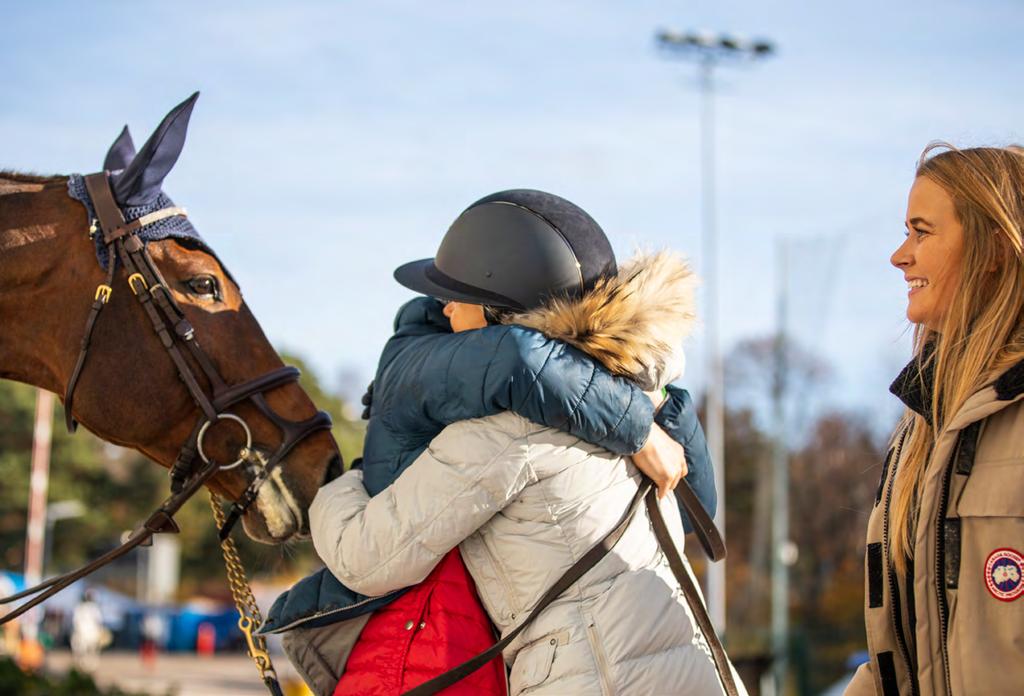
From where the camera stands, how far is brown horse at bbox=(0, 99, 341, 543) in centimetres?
309

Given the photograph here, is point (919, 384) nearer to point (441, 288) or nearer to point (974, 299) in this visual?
point (974, 299)

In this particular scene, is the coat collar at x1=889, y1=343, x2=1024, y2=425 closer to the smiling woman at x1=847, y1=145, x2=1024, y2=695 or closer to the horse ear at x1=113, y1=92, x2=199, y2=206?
the smiling woman at x1=847, y1=145, x2=1024, y2=695

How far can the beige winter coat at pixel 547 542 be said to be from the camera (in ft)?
8.01

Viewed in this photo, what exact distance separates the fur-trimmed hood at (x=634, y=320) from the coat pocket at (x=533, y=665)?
635 millimetres

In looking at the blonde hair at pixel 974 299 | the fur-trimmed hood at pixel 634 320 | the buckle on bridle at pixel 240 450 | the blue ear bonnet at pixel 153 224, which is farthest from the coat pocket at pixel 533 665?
the blue ear bonnet at pixel 153 224

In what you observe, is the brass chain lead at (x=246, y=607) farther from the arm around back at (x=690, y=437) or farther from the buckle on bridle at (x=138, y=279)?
the arm around back at (x=690, y=437)

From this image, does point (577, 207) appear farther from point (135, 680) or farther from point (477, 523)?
point (135, 680)

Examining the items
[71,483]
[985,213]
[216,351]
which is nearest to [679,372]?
[985,213]

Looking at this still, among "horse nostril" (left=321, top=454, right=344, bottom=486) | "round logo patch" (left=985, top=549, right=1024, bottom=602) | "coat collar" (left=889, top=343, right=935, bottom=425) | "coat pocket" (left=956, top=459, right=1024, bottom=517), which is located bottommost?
"round logo patch" (left=985, top=549, right=1024, bottom=602)

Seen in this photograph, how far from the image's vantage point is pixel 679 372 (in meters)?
2.74

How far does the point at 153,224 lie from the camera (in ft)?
10.3

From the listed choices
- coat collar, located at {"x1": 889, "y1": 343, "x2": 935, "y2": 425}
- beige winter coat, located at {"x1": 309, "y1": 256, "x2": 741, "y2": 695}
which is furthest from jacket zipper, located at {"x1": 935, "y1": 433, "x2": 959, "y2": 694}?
beige winter coat, located at {"x1": 309, "y1": 256, "x2": 741, "y2": 695}

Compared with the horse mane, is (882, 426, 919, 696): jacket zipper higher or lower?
lower

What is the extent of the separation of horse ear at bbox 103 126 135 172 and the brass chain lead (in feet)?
3.37
